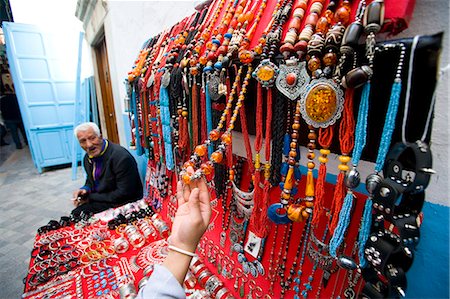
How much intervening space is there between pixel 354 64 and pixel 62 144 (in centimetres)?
572

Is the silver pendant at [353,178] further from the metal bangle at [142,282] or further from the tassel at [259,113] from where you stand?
the metal bangle at [142,282]

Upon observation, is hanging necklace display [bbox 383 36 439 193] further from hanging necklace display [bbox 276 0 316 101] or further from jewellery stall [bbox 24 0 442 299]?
hanging necklace display [bbox 276 0 316 101]

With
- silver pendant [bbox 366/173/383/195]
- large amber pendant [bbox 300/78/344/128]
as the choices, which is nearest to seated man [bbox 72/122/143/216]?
large amber pendant [bbox 300/78/344/128]

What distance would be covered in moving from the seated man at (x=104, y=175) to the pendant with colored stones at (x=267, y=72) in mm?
1780

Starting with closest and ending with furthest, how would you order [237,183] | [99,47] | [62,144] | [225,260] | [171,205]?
[237,183] < [225,260] < [171,205] < [99,47] < [62,144]

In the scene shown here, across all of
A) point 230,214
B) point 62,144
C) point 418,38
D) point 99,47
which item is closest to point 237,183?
point 230,214

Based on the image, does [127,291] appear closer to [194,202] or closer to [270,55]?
[194,202]

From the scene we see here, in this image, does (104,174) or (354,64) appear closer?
(354,64)

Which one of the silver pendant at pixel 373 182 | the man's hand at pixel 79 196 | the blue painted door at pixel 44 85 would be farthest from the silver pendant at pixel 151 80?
the blue painted door at pixel 44 85

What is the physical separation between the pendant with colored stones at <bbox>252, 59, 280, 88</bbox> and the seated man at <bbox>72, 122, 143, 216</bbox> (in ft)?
5.84

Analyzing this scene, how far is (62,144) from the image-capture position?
15.8 ft

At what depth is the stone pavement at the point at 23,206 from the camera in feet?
6.72

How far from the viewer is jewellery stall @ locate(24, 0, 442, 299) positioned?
17.3 inches

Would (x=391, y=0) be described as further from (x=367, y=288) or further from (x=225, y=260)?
(x=225, y=260)
